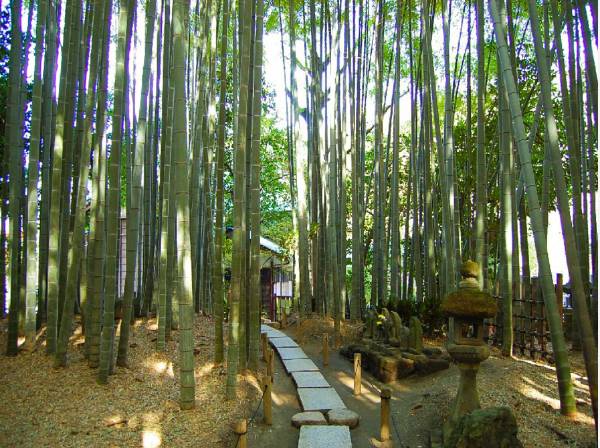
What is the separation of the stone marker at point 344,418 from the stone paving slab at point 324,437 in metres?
0.10

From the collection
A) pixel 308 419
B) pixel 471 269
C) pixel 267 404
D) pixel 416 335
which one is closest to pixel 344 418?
pixel 308 419

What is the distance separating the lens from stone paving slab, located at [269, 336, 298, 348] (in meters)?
6.38

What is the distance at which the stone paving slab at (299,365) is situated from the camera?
5093mm

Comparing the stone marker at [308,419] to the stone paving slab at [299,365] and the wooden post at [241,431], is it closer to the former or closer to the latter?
the wooden post at [241,431]

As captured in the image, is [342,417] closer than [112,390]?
Yes

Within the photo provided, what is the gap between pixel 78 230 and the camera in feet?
14.1

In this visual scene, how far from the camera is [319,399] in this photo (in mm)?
4121

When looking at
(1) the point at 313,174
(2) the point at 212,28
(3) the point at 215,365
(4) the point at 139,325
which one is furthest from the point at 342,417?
(1) the point at 313,174

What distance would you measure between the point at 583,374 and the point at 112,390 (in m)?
3.94

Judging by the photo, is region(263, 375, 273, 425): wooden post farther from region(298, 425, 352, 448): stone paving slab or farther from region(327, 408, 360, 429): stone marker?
region(327, 408, 360, 429): stone marker

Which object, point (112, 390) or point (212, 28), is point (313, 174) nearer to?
point (212, 28)

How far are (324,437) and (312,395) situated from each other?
0.91 metres

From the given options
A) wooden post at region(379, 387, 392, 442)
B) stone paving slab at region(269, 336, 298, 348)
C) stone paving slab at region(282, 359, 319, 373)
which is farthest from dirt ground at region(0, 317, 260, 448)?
stone paving slab at region(269, 336, 298, 348)

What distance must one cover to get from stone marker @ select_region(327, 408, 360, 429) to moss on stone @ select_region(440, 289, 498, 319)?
1.11 m
